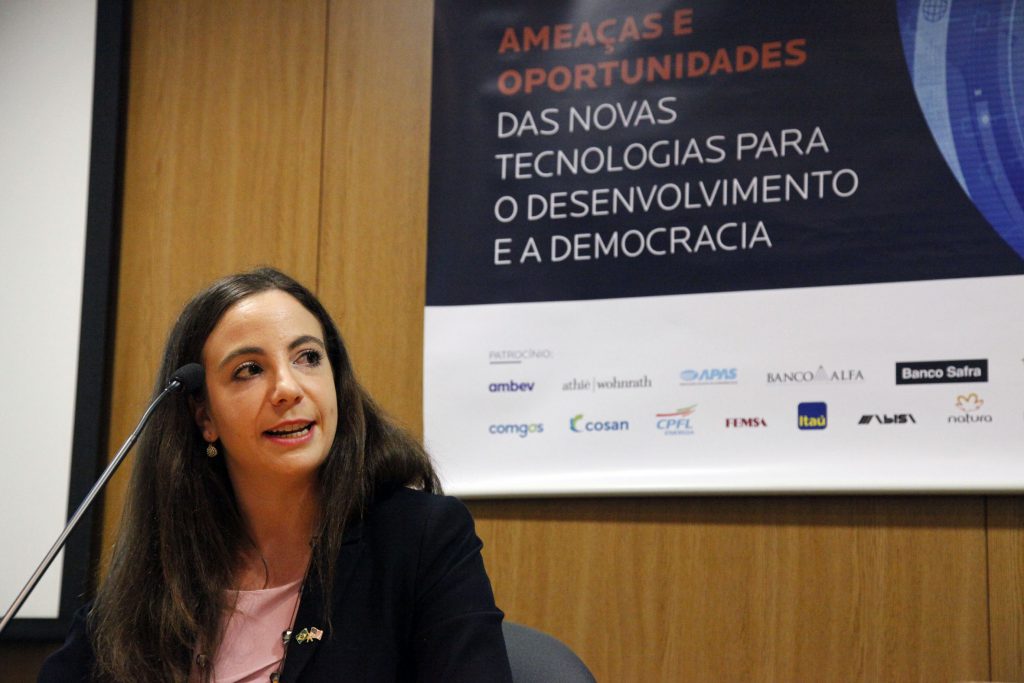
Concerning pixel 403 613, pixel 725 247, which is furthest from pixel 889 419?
pixel 403 613

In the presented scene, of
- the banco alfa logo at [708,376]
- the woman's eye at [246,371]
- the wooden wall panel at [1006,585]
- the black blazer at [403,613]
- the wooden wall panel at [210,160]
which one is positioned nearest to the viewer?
the black blazer at [403,613]

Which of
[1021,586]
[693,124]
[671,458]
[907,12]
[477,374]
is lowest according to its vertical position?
[1021,586]

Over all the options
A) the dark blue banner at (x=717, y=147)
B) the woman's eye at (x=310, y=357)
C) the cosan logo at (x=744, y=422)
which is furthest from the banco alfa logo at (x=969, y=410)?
the woman's eye at (x=310, y=357)

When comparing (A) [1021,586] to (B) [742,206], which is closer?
(A) [1021,586]

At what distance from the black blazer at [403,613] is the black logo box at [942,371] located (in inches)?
49.8

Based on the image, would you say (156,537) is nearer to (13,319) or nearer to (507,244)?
(507,244)

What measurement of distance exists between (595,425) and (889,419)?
0.73 m

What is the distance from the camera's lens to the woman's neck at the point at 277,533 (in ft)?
6.84

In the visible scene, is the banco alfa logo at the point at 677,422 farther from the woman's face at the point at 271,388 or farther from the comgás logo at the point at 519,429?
the woman's face at the point at 271,388

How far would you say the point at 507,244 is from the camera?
325 centimetres

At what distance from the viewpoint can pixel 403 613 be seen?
193 centimetres

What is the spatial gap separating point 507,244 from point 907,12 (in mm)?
1174

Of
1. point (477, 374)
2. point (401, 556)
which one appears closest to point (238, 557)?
point (401, 556)

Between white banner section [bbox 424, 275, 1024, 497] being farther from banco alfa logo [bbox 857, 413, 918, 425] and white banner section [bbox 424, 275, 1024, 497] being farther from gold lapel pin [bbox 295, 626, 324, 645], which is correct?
gold lapel pin [bbox 295, 626, 324, 645]
